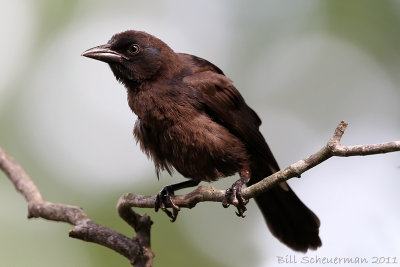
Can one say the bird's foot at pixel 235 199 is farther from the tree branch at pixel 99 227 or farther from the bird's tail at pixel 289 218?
the bird's tail at pixel 289 218

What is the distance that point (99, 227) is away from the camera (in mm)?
4434

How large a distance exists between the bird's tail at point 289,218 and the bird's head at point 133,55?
1080mm

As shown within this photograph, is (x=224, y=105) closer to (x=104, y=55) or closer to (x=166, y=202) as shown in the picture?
(x=166, y=202)

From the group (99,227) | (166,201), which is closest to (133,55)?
(166,201)

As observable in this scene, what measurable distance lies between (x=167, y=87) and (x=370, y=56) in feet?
11.8

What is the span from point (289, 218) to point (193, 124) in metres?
1.22

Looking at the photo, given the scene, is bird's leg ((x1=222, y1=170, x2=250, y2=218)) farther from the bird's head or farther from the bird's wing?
the bird's head

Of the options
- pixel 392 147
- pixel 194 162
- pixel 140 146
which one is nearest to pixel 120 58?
pixel 140 146

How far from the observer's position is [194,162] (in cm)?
489

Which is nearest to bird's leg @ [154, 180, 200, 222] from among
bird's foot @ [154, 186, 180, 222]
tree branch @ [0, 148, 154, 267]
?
bird's foot @ [154, 186, 180, 222]

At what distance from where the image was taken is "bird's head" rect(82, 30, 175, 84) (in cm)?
516

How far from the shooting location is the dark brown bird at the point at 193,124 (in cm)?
485

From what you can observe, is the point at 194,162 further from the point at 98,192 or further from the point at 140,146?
the point at 98,192

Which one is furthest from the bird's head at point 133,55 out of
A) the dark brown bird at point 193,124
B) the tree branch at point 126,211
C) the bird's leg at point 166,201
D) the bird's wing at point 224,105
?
the tree branch at point 126,211
